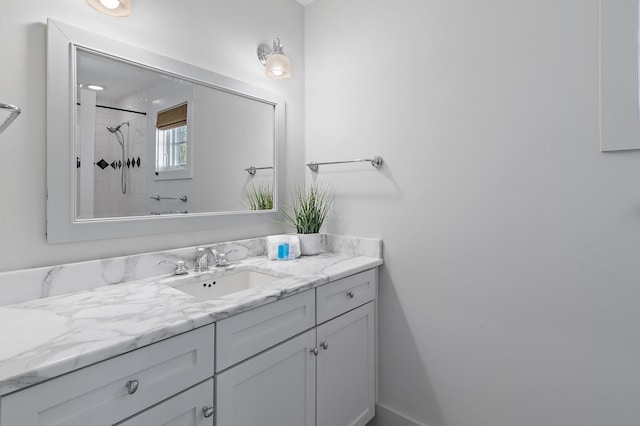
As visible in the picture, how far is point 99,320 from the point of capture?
3.02 ft

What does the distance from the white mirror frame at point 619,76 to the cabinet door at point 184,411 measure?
1.54 meters

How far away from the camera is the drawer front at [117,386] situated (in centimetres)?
68

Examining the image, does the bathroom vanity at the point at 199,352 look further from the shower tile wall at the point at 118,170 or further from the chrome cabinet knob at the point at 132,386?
the shower tile wall at the point at 118,170

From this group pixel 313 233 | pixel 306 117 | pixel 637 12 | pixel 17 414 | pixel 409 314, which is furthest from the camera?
pixel 306 117

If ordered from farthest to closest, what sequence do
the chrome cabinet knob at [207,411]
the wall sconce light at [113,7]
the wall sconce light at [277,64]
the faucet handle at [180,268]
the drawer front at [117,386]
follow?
the wall sconce light at [277,64] < the faucet handle at [180,268] < the wall sconce light at [113,7] < the chrome cabinet knob at [207,411] < the drawer front at [117,386]

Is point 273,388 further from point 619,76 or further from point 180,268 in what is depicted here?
point 619,76

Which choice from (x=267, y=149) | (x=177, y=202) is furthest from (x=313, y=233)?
(x=177, y=202)

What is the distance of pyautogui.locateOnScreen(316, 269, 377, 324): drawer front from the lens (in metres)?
1.40

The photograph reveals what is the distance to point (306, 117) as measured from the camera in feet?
6.93

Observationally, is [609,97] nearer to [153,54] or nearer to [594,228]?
[594,228]

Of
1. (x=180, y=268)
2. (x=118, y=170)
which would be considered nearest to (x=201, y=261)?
(x=180, y=268)

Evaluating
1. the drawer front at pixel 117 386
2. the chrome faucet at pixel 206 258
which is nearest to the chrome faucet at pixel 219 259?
the chrome faucet at pixel 206 258

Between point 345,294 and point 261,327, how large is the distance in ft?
1.66

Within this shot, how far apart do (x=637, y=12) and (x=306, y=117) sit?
4.96 ft
